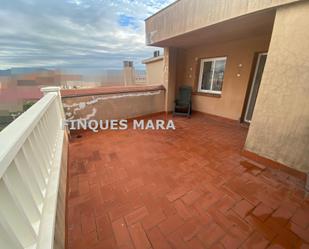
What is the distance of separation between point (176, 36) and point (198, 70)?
1.79 meters

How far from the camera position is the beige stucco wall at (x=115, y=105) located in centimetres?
338

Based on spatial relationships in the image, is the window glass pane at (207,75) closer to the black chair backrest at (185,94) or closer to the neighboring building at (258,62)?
the neighboring building at (258,62)

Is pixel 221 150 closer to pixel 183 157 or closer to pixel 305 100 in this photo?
pixel 183 157

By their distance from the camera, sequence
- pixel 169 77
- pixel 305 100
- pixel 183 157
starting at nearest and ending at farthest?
pixel 305 100, pixel 183 157, pixel 169 77

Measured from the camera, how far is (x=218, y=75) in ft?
14.4

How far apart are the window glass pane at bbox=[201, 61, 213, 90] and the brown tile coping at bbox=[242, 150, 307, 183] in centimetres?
301

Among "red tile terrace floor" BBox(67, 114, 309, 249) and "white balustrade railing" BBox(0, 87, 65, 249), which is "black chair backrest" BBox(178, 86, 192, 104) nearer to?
"red tile terrace floor" BBox(67, 114, 309, 249)

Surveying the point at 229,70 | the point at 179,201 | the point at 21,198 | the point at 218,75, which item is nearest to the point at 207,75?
the point at 218,75

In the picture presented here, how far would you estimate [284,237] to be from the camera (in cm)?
124

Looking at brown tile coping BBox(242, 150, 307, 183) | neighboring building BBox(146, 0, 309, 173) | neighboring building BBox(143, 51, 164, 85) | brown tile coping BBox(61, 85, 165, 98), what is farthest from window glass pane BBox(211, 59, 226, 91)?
brown tile coping BBox(242, 150, 307, 183)

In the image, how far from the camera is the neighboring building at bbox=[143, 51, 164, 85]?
6166mm

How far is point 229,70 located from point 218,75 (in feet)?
1.46

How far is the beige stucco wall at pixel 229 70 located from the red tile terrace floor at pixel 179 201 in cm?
188

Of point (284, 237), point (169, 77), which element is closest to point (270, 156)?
point (284, 237)
